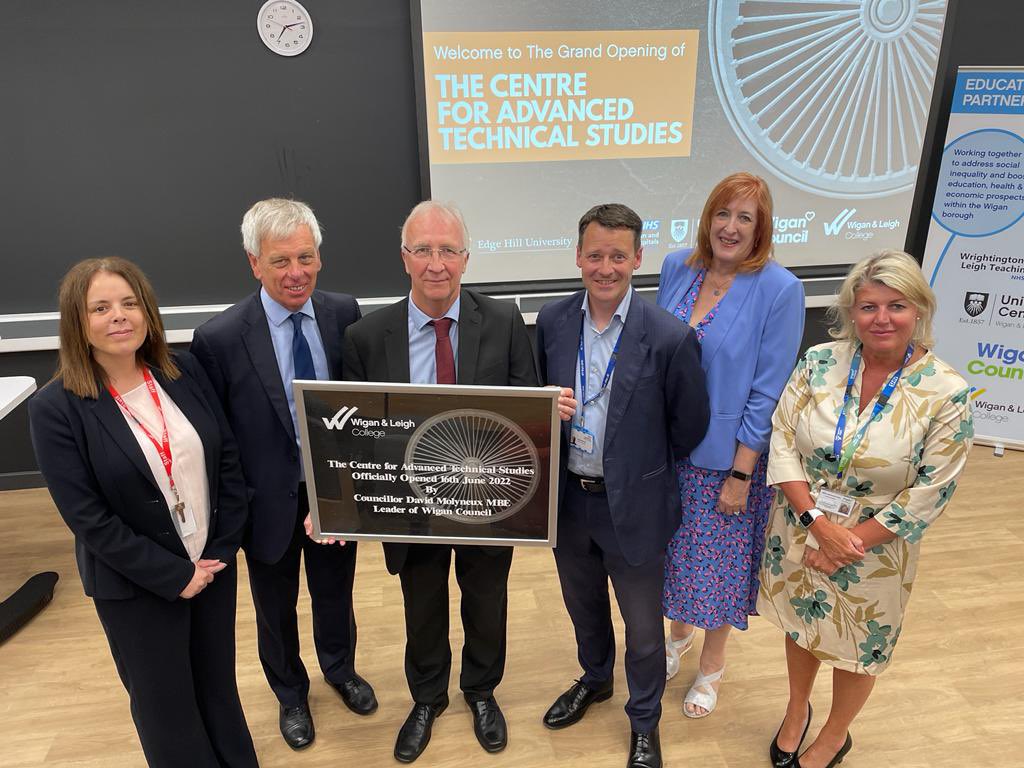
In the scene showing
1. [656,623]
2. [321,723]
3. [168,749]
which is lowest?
[321,723]

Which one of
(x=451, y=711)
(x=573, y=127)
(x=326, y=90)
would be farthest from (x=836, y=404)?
(x=326, y=90)

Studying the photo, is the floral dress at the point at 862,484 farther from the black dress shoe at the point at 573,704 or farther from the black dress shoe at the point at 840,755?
the black dress shoe at the point at 573,704

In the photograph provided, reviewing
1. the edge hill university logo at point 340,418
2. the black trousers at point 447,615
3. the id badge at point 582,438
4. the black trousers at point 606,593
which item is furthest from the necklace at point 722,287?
the edge hill university logo at point 340,418

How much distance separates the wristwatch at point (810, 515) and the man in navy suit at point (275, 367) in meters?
1.44

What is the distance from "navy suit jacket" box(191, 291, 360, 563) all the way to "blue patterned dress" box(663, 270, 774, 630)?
1.22 m

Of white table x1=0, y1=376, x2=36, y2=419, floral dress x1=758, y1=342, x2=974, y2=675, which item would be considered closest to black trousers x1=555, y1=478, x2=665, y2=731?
floral dress x1=758, y1=342, x2=974, y2=675

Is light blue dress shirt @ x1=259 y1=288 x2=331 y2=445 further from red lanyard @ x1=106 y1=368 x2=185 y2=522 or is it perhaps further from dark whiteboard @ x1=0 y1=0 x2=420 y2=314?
dark whiteboard @ x1=0 y1=0 x2=420 y2=314

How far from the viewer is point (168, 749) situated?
1893 millimetres

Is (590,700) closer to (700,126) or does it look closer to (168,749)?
(168,749)

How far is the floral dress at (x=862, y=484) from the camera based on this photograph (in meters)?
1.75

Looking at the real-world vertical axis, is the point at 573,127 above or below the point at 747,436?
above

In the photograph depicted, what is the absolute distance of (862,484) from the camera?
1831 millimetres

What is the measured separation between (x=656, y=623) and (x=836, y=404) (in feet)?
2.89

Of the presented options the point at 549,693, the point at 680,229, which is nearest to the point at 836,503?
the point at 549,693
